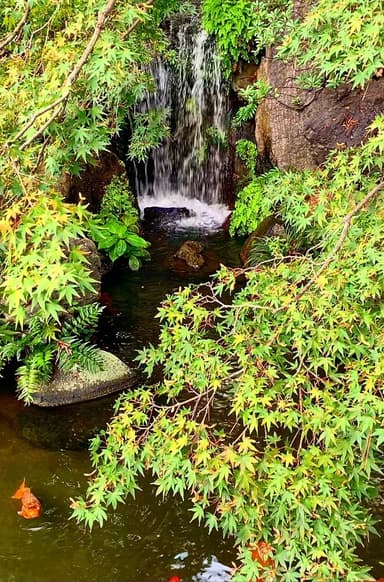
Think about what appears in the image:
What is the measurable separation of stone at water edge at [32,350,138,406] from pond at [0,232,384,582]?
9 centimetres

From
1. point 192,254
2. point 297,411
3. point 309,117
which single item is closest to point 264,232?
point 192,254

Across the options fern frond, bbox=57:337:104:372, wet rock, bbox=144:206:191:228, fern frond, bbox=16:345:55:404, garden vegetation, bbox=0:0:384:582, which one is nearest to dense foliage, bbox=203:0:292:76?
wet rock, bbox=144:206:191:228

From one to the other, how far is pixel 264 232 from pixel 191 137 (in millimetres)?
3209

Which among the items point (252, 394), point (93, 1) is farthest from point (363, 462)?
point (93, 1)

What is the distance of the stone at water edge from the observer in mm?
5957

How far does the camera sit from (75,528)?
14.6ft

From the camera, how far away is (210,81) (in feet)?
34.9

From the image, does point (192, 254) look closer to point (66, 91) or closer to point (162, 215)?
point (162, 215)

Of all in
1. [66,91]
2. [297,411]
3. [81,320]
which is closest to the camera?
[66,91]

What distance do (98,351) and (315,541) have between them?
379 cm

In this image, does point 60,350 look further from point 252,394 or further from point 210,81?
point 210,81

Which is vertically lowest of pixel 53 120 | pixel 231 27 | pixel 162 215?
pixel 162 215

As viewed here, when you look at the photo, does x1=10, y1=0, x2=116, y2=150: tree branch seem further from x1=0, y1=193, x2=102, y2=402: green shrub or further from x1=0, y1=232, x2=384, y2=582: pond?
x1=0, y1=232, x2=384, y2=582: pond

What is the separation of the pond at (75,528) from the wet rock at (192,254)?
3.24 meters
